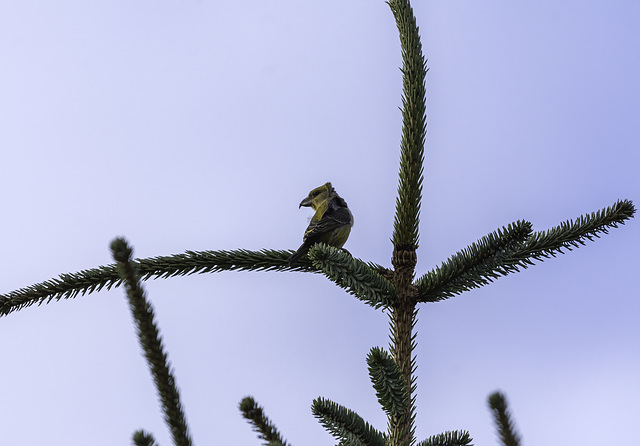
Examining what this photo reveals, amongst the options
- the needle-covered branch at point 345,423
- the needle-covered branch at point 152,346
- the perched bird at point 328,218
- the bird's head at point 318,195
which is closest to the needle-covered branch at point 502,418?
the needle-covered branch at point 152,346

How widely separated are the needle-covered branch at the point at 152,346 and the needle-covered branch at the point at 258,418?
0.70 m

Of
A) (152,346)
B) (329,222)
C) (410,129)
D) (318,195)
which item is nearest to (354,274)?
(410,129)

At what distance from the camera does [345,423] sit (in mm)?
2592

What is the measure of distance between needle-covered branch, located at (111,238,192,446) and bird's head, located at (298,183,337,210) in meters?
5.12

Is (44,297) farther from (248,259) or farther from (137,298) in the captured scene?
(137,298)

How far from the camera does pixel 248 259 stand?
12.6ft

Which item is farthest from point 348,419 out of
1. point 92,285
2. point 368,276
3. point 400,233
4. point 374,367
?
point 92,285

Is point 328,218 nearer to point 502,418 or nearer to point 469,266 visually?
point 469,266

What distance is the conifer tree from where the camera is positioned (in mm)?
2588

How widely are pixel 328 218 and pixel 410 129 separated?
2.36 meters

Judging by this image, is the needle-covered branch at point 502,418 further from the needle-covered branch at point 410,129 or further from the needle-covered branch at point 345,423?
the needle-covered branch at point 410,129

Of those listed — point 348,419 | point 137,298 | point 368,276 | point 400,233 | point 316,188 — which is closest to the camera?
point 137,298

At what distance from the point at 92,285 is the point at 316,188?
3.46m

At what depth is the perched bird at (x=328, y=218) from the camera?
18.0 feet
